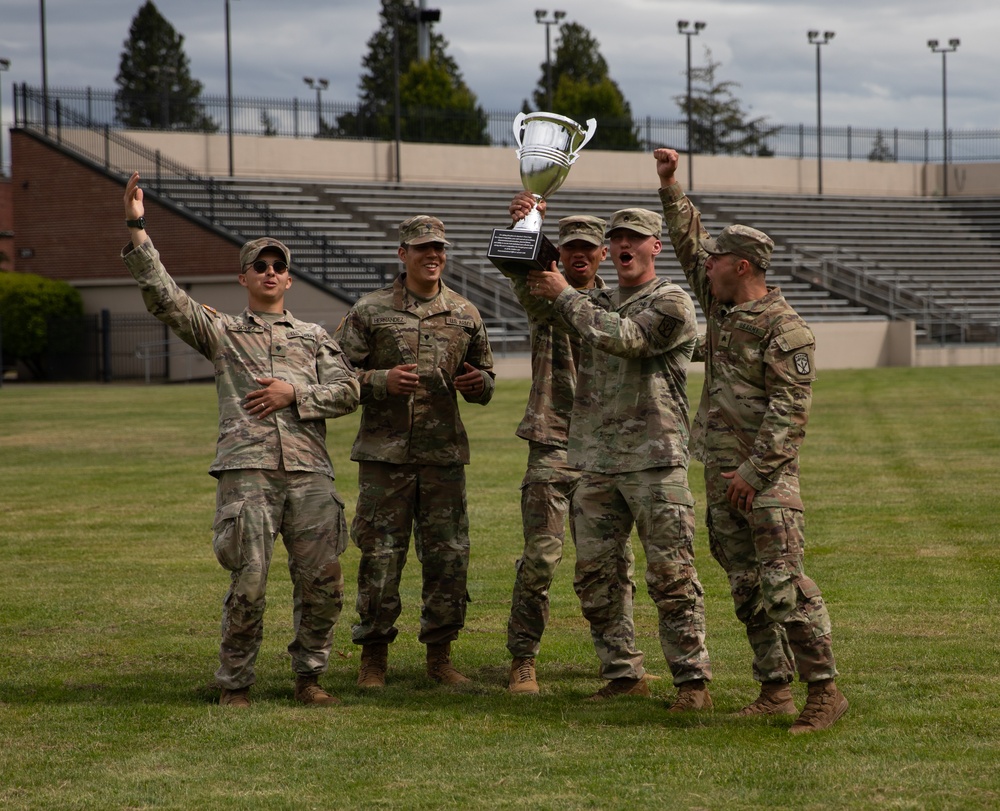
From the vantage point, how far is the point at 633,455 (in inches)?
247

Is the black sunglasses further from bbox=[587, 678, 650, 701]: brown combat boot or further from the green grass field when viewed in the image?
bbox=[587, 678, 650, 701]: brown combat boot

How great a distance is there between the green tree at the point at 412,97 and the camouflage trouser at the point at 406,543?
4146 cm

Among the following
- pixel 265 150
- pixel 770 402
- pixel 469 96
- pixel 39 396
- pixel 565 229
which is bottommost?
pixel 39 396

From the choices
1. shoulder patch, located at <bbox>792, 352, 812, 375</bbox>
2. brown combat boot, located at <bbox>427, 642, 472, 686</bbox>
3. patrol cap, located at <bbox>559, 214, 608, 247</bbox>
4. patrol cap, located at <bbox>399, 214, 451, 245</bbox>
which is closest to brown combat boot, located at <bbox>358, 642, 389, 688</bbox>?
brown combat boot, located at <bbox>427, 642, 472, 686</bbox>

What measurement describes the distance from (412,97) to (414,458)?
54.0 metres

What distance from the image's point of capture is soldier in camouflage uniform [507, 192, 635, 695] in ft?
22.1

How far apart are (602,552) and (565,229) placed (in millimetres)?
1635

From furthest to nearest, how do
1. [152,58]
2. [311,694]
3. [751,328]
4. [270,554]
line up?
[152,58] < [311,694] < [270,554] < [751,328]

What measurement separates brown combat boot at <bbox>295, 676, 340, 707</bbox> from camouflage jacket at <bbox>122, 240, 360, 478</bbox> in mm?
961

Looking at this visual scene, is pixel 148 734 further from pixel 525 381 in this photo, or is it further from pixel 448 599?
pixel 525 381

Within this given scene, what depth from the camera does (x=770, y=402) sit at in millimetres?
5867

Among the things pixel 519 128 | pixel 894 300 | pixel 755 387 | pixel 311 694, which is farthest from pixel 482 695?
pixel 894 300

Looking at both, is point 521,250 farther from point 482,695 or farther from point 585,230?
point 482,695

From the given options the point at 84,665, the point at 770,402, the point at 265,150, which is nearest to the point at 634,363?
the point at 770,402
